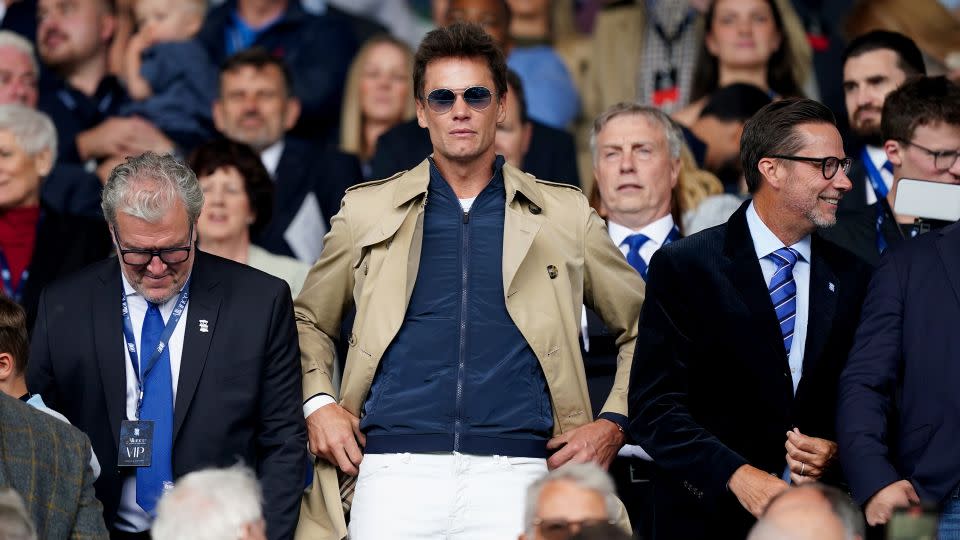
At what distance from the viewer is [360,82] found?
9.86 meters

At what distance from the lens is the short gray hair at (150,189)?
5746 mm

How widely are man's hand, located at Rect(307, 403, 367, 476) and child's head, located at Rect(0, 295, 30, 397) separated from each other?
39.0 inches

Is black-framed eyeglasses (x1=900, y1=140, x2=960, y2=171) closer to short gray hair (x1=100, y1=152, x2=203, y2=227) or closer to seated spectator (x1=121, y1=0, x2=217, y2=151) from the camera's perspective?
short gray hair (x1=100, y1=152, x2=203, y2=227)

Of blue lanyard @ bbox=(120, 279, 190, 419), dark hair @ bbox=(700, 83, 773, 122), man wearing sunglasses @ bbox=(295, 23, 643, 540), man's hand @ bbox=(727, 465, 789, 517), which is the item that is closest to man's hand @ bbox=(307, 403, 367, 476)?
man wearing sunglasses @ bbox=(295, 23, 643, 540)

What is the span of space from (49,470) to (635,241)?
2.75 metres

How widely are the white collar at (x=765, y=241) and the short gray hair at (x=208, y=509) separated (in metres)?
2.12

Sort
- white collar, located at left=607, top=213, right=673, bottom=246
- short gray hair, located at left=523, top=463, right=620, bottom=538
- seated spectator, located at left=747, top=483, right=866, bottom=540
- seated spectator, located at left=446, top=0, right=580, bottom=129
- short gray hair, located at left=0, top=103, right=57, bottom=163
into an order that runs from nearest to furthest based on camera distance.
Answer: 1. seated spectator, located at left=747, top=483, right=866, bottom=540
2. short gray hair, located at left=523, top=463, right=620, bottom=538
3. white collar, located at left=607, top=213, right=673, bottom=246
4. short gray hair, located at left=0, top=103, right=57, bottom=163
5. seated spectator, located at left=446, top=0, right=580, bottom=129

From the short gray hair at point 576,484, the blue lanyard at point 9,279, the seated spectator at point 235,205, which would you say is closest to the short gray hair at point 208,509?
the short gray hair at point 576,484

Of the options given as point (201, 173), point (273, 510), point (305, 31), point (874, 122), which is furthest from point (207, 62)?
Result: point (273, 510)

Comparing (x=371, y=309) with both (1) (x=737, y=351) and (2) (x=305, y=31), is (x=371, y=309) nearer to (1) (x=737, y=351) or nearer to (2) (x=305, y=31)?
(1) (x=737, y=351)

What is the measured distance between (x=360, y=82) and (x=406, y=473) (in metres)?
4.64

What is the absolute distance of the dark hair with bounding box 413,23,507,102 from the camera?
6.00 metres

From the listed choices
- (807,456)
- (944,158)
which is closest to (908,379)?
(807,456)

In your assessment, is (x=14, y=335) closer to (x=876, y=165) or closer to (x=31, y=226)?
(x=31, y=226)
